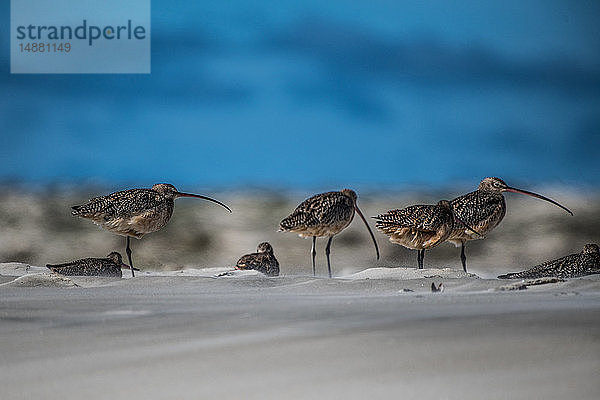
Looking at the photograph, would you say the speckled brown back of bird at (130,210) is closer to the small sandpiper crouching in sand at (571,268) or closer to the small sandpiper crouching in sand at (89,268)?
the small sandpiper crouching in sand at (89,268)

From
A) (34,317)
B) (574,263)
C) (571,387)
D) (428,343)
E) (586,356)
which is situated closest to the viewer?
(571,387)

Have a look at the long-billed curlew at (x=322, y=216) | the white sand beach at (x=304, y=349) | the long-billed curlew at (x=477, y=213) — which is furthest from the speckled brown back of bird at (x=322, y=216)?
the white sand beach at (x=304, y=349)

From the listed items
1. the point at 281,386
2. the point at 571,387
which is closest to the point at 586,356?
the point at 571,387

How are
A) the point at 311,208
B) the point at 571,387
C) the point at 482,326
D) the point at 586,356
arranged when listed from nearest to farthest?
the point at 571,387 → the point at 586,356 → the point at 482,326 → the point at 311,208

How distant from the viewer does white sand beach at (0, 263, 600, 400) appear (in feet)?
5.44

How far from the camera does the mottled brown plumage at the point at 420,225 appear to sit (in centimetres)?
622

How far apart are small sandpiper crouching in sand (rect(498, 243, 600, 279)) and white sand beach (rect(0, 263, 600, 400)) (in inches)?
101

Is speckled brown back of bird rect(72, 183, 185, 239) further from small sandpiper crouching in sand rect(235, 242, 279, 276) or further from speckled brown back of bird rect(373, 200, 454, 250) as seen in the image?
speckled brown back of bird rect(373, 200, 454, 250)

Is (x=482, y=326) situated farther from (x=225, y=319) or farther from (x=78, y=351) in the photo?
(x=78, y=351)

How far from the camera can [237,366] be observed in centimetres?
185

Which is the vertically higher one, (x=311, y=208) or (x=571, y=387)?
(x=311, y=208)

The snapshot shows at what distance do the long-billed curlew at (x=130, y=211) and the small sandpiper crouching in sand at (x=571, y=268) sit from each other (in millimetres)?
2841

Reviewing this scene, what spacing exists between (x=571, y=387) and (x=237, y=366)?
74 centimetres

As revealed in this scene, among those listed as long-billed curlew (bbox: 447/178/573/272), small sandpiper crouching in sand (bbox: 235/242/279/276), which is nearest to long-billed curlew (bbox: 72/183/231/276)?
small sandpiper crouching in sand (bbox: 235/242/279/276)
